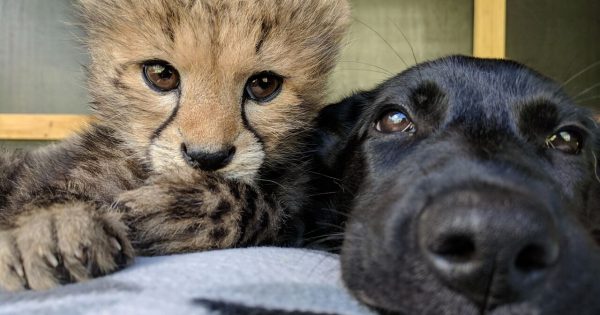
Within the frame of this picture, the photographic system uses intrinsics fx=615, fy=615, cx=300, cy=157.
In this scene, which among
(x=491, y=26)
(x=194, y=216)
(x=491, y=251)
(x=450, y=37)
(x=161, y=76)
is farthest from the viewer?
(x=450, y=37)

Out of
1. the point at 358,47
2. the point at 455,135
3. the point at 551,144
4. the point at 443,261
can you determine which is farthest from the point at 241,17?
the point at 358,47

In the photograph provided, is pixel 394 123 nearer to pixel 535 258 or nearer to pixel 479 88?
pixel 479 88

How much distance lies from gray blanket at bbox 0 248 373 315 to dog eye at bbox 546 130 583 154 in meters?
0.57

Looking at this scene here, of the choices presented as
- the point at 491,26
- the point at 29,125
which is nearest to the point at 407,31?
the point at 491,26

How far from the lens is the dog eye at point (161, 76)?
1.43m

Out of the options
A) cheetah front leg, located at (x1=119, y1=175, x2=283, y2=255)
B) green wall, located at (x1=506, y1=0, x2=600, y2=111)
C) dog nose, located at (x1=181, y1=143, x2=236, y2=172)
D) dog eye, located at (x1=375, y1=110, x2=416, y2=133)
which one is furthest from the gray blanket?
green wall, located at (x1=506, y1=0, x2=600, y2=111)

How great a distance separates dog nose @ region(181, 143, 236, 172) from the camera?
128cm

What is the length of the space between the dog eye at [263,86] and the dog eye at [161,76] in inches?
6.7

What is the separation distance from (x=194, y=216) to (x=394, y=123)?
1.60 ft

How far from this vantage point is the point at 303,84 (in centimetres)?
155

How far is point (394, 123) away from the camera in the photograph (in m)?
1.38

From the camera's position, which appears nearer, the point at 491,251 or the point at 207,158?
the point at 491,251

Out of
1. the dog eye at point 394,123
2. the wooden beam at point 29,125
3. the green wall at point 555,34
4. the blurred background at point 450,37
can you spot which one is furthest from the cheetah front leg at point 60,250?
the green wall at point 555,34

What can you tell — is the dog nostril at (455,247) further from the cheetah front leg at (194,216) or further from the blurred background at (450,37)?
the blurred background at (450,37)
